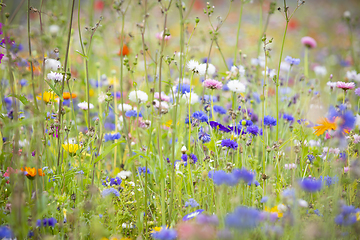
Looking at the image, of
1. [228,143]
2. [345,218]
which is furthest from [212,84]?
[345,218]

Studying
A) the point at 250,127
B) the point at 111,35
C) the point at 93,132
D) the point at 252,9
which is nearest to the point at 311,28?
the point at 252,9

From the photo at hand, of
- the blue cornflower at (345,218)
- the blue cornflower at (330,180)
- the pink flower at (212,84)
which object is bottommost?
the blue cornflower at (345,218)

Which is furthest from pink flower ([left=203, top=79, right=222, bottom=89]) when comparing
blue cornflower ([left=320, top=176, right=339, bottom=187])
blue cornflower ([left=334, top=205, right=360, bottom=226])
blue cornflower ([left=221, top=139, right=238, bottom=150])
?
blue cornflower ([left=334, top=205, right=360, bottom=226])

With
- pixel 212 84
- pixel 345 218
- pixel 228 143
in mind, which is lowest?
pixel 345 218

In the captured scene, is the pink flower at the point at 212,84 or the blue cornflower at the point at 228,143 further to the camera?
the pink flower at the point at 212,84

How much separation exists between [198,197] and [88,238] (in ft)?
1.57

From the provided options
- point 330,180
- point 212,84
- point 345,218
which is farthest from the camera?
point 212,84

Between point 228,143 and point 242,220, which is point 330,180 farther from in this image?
point 242,220

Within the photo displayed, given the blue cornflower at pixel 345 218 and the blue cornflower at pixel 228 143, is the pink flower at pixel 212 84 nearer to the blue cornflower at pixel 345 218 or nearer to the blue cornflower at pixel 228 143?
the blue cornflower at pixel 228 143

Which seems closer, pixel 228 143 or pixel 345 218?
pixel 345 218

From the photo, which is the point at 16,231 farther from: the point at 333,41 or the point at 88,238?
the point at 333,41

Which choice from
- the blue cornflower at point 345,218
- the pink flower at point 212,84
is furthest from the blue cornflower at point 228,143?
the blue cornflower at point 345,218

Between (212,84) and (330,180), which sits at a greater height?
(212,84)

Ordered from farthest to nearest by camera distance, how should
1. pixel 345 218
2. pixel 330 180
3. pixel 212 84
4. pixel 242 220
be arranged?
pixel 212 84
pixel 330 180
pixel 345 218
pixel 242 220
